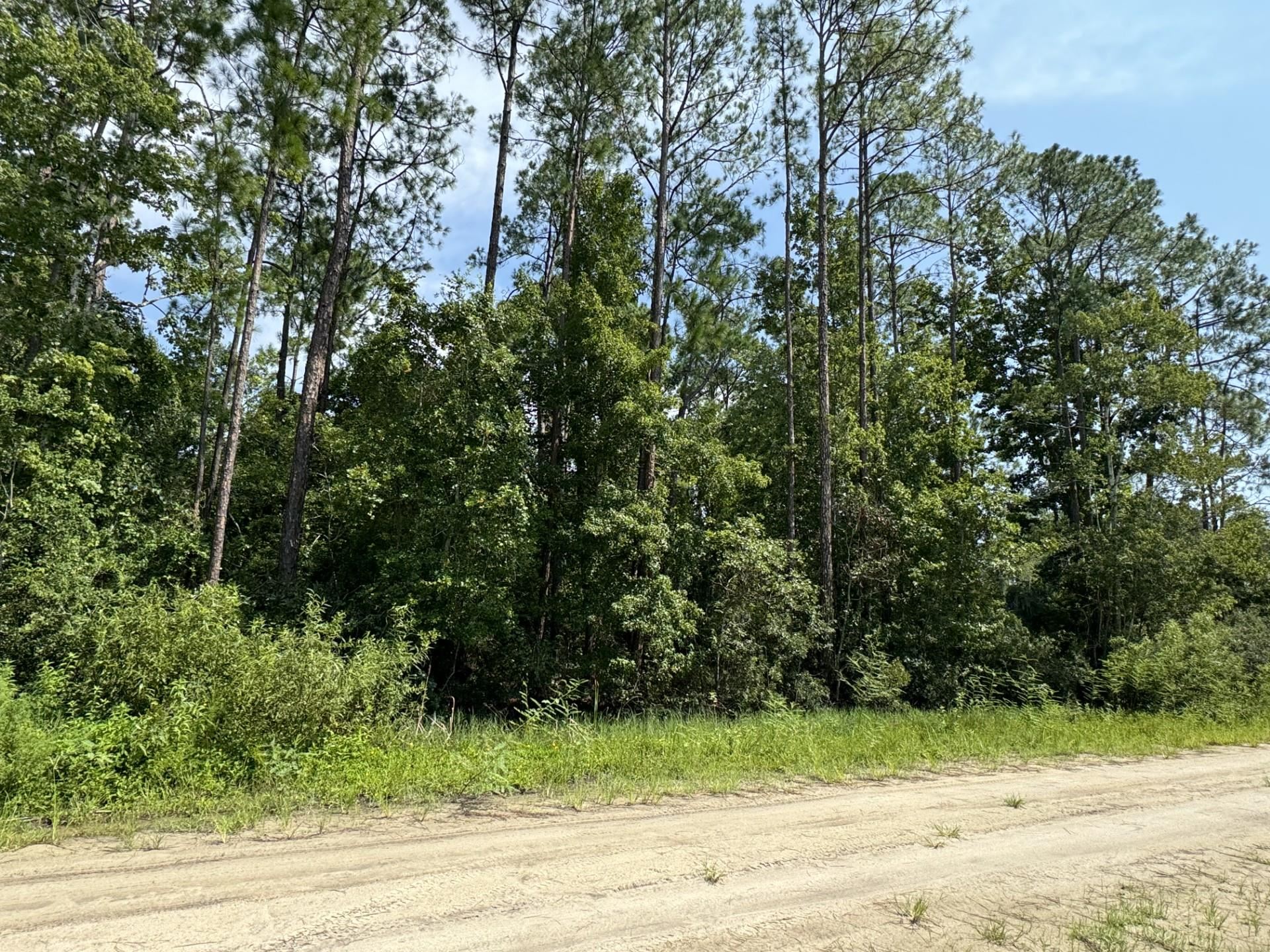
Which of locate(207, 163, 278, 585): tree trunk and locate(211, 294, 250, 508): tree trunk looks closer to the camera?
locate(207, 163, 278, 585): tree trunk

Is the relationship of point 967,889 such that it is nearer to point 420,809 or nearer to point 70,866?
point 420,809

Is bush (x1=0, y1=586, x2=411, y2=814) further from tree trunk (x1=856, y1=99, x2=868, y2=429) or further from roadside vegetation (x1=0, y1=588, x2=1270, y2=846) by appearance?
tree trunk (x1=856, y1=99, x2=868, y2=429)

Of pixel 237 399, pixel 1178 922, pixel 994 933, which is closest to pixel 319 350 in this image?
pixel 237 399

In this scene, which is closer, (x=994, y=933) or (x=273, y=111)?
(x=994, y=933)

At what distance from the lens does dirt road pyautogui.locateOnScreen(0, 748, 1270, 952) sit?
350cm

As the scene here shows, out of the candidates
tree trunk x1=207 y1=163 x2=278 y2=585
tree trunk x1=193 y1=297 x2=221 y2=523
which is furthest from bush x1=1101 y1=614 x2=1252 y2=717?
tree trunk x1=193 y1=297 x2=221 y2=523

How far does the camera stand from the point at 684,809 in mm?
6023

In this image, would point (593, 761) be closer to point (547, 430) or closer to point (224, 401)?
point (547, 430)

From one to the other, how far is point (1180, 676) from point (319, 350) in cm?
2114

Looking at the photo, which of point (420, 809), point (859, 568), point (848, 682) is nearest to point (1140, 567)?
point (859, 568)

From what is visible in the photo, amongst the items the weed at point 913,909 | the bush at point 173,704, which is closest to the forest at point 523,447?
the bush at point 173,704

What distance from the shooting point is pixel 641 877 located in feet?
14.1

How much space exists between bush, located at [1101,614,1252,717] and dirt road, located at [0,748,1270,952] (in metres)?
11.1

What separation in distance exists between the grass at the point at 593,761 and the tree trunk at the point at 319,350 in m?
6.50
